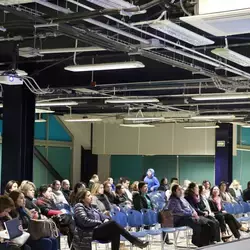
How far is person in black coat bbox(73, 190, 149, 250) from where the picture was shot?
929 centimetres

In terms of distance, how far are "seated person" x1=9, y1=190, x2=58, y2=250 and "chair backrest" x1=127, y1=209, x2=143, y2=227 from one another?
2295mm

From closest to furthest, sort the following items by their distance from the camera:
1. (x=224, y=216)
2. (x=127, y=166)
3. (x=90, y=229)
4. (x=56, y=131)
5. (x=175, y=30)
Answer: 1. (x=175, y=30)
2. (x=90, y=229)
3. (x=224, y=216)
4. (x=56, y=131)
5. (x=127, y=166)

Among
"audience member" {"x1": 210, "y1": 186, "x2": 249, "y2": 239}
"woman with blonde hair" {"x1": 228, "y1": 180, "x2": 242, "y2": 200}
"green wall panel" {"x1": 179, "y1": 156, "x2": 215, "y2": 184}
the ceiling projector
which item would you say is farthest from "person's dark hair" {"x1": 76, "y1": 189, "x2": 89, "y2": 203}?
"green wall panel" {"x1": 179, "y1": 156, "x2": 215, "y2": 184}

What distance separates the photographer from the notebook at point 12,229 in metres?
7.90

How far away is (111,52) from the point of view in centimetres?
1159

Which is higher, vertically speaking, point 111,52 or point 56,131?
point 111,52

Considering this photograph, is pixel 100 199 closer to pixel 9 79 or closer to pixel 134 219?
pixel 134 219

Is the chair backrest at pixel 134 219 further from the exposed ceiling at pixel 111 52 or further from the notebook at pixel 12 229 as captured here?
the notebook at pixel 12 229

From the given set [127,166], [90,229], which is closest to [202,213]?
[90,229]

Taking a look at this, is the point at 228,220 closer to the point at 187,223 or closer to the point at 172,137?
the point at 187,223

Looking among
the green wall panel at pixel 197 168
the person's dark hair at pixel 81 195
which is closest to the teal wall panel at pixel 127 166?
the green wall panel at pixel 197 168

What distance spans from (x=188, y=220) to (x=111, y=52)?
333cm

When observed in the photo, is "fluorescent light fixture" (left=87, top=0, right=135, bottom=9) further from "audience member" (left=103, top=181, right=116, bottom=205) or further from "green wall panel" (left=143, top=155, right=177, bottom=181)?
"green wall panel" (left=143, top=155, right=177, bottom=181)

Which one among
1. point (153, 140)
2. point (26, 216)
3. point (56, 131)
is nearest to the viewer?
point (26, 216)
